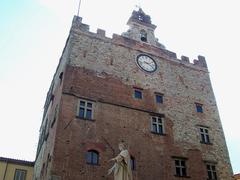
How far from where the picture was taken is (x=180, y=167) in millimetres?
20062

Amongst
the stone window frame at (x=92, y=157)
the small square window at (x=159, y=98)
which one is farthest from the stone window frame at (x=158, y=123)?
the stone window frame at (x=92, y=157)

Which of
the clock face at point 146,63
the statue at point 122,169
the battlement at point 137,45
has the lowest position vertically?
the statue at point 122,169

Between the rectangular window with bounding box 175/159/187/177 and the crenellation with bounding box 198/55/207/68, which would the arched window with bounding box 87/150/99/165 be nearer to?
the rectangular window with bounding box 175/159/187/177

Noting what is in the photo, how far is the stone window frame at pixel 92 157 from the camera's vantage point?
17.3 m

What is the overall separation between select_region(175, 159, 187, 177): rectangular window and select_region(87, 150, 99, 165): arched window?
5630mm

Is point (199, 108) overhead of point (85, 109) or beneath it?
overhead

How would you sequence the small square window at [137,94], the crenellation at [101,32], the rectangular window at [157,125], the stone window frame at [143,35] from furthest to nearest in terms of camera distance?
the stone window frame at [143,35] → the crenellation at [101,32] → the small square window at [137,94] → the rectangular window at [157,125]

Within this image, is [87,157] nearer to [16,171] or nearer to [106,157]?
[106,157]

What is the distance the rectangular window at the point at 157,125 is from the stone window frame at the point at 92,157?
4790 mm

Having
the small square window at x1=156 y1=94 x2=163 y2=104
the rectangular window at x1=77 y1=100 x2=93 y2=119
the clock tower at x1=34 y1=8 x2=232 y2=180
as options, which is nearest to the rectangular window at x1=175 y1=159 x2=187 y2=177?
the clock tower at x1=34 y1=8 x2=232 y2=180

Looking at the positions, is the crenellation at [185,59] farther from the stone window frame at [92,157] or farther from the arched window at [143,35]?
the stone window frame at [92,157]

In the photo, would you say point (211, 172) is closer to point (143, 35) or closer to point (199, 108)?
point (199, 108)

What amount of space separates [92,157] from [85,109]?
127 inches

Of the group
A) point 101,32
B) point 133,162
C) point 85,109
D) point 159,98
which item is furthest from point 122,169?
point 101,32
